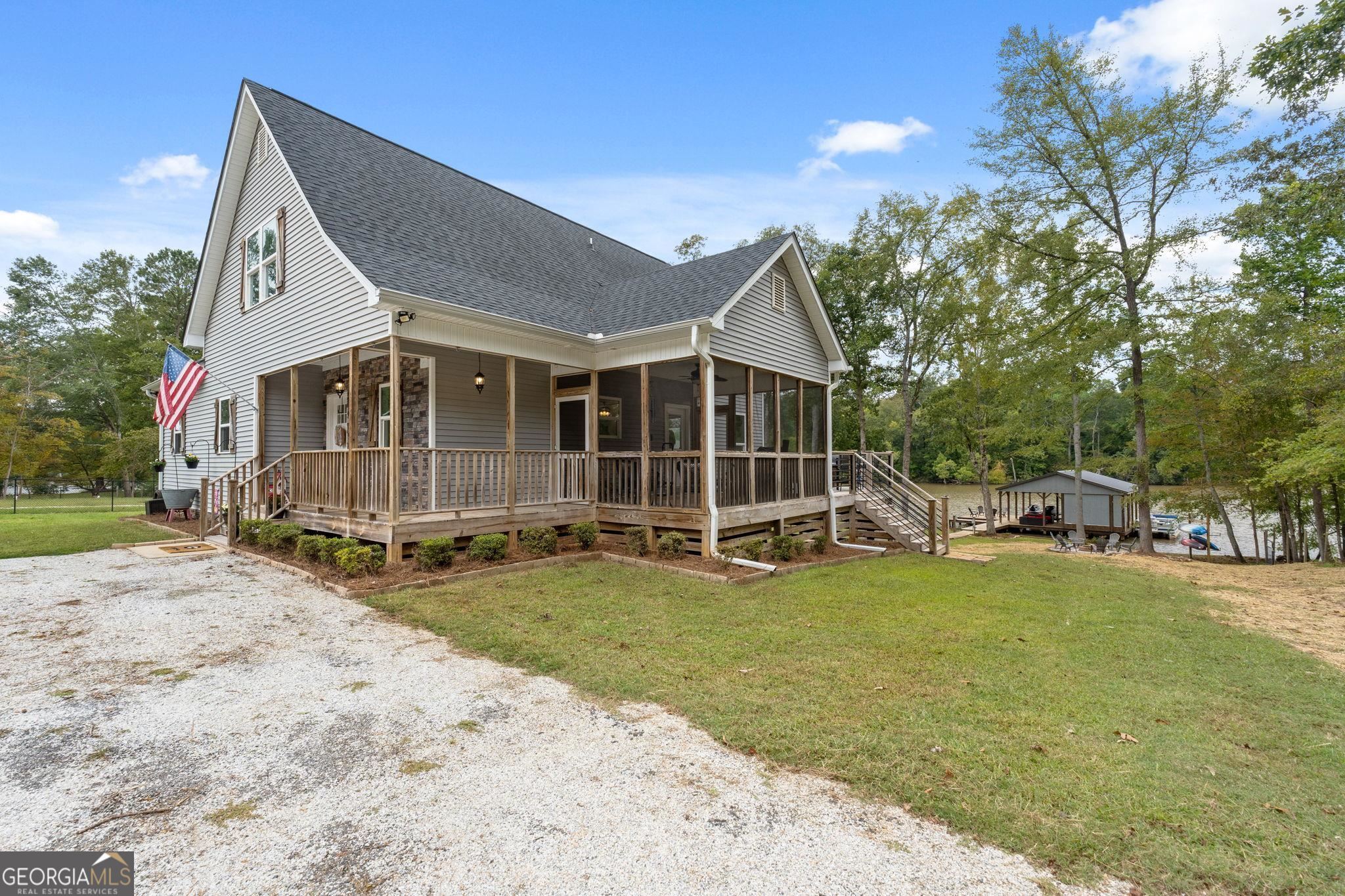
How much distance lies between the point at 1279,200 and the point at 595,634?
17.0 metres

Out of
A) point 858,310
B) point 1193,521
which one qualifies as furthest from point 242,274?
point 1193,521

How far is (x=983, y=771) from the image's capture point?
289cm

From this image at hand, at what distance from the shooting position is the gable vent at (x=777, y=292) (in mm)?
10820

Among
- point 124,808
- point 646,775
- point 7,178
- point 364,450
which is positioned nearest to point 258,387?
point 364,450

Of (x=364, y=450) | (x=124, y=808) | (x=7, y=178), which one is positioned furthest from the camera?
(x=7, y=178)

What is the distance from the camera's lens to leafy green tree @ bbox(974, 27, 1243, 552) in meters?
15.0

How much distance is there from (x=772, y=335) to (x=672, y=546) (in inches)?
184

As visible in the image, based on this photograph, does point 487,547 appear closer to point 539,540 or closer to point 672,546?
point 539,540

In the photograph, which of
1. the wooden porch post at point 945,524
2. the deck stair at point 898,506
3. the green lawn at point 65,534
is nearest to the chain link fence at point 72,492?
the green lawn at point 65,534

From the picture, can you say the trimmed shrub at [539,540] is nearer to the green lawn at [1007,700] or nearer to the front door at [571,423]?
the green lawn at [1007,700]

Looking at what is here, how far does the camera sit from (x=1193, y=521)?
74.1 ft

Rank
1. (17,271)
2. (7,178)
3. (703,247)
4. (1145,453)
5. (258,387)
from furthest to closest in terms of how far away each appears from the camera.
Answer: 1. (17,271)
2. (703,247)
3. (7,178)
4. (1145,453)
5. (258,387)

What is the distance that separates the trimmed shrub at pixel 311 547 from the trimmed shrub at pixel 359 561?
0.76 metres

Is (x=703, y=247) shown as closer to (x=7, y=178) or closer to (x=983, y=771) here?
(x=983, y=771)
